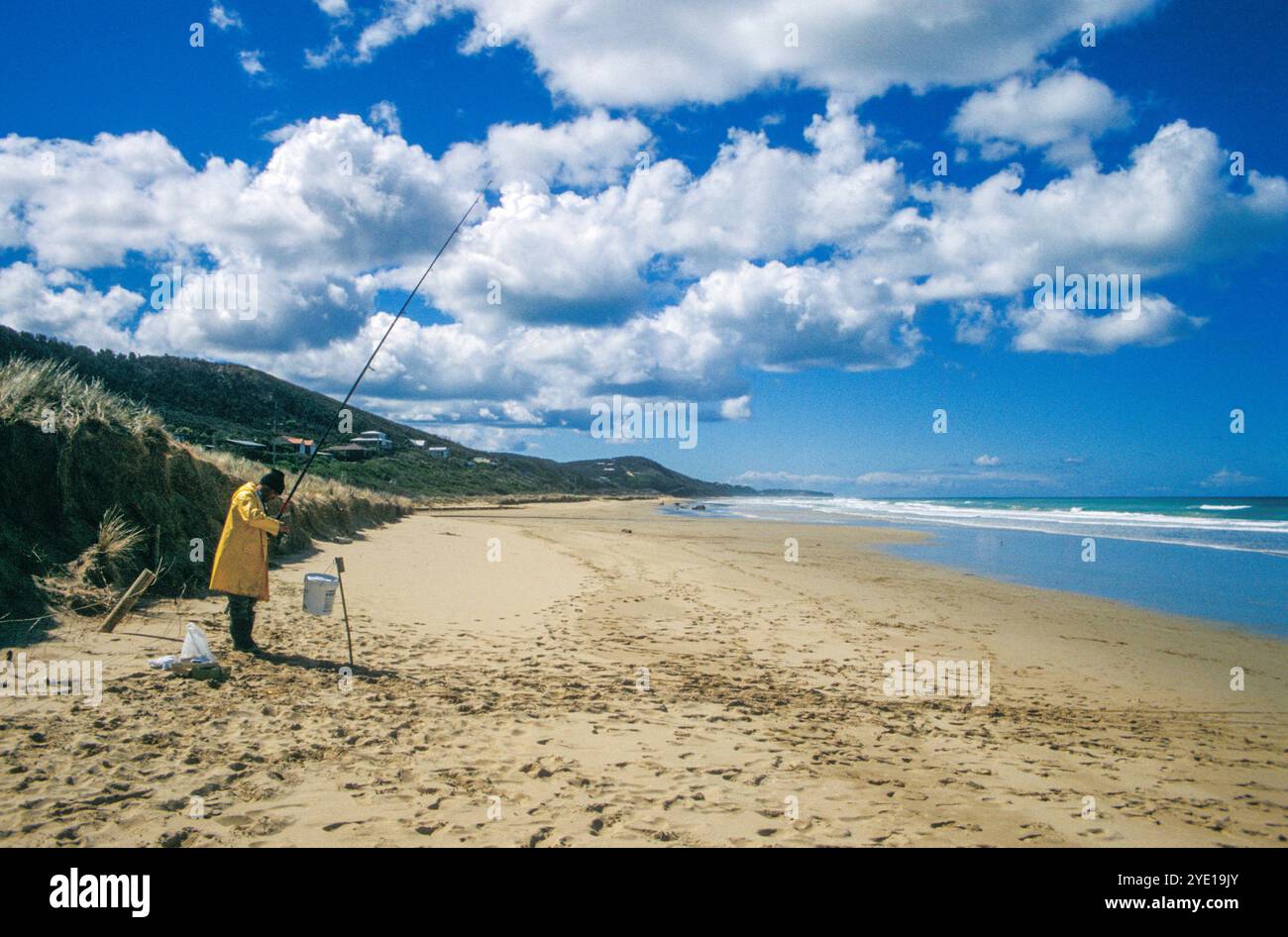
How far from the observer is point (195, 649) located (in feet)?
21.0

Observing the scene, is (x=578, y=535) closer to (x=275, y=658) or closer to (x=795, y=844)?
(x=275, y=658)

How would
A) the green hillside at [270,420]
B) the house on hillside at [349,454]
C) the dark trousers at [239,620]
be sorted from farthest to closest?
the house on hillside at [349,454] < the green hillside at [270,420] < the dark trousers at [239,620]

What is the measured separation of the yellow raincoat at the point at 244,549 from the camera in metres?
7.17

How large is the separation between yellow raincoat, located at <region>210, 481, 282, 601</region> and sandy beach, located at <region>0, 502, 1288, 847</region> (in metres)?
0.79

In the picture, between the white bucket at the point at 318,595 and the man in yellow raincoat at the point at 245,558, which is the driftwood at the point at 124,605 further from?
the white bucket at the point at 318,595

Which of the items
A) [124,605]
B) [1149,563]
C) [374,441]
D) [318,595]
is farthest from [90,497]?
[374,441]

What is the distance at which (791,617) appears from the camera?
38.4 feet

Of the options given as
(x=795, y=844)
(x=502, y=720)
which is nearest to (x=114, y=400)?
(x=502, y=720)

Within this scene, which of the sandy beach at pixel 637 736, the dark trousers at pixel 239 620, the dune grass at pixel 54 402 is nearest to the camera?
the sandy beach at pixel 637 736

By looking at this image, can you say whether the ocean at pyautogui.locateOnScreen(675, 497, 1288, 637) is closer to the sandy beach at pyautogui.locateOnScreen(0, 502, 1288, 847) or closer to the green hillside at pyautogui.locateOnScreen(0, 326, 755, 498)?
the sandy beach at pyautogui.locateOnScreen(0, 502, 1288, 847)

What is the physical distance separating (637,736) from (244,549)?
468cm

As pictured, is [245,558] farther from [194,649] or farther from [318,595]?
[194,649]

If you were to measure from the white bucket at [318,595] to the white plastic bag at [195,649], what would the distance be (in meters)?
1.51

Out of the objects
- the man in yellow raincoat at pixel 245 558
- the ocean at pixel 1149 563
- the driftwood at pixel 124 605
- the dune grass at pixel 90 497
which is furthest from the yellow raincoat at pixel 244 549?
the ocean at pixel 1149 563
